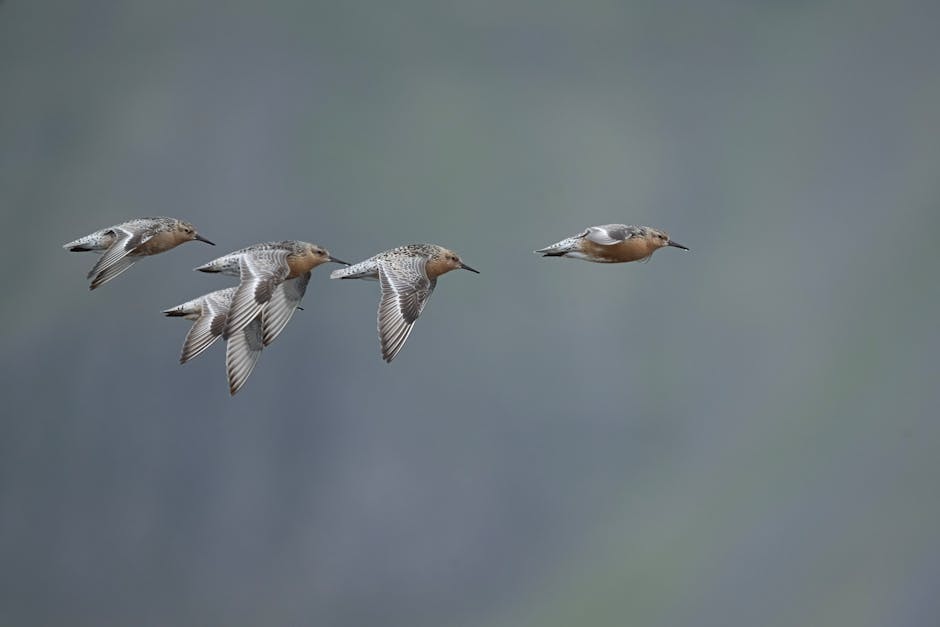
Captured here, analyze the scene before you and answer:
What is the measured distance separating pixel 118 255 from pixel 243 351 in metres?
1.01

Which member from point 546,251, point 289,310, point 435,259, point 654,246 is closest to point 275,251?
point 289,310

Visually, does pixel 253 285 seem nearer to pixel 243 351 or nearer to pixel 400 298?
pixel 243 351

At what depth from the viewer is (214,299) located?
954 centimetres

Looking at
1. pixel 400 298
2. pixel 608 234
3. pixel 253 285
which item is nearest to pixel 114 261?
pixel 253 285

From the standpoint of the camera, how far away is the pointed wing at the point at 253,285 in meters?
8.81

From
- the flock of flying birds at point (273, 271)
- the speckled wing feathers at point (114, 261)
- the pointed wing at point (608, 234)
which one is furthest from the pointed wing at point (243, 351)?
the pointed wing at point (608, 234)

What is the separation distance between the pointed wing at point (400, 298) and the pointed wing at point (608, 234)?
3.67 ft

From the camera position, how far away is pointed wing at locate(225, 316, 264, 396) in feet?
30.4

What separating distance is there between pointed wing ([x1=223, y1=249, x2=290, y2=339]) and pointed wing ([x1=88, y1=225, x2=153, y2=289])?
70 centimetres

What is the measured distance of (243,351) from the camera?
9.43 meters

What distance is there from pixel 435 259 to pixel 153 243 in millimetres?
1840

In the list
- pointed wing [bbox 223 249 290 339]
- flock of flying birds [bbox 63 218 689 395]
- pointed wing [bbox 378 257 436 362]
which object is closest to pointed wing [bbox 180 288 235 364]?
flock of flying birds [bbox 63 218 689 395]

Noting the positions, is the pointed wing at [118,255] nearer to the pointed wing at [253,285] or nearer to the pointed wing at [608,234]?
the pointed wing at [253,285]

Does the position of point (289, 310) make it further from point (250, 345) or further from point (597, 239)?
point (597, 239)
